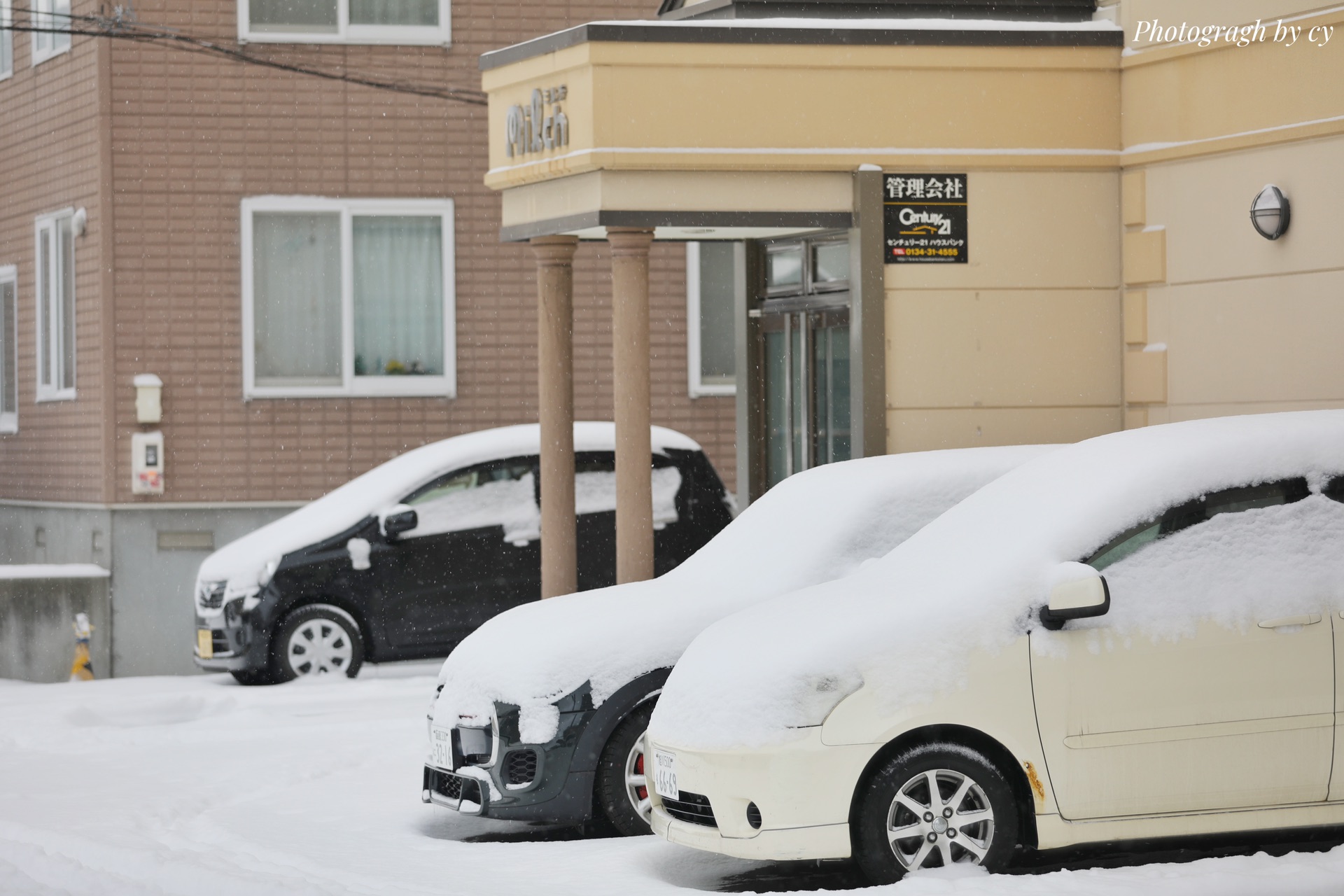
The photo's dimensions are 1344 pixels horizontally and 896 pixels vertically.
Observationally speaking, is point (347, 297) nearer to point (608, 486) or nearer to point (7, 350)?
point (7, 350)

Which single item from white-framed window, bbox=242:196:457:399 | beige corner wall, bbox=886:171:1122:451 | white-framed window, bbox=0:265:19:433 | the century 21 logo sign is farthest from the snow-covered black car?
white-framed window, bbox=0:265:19:433

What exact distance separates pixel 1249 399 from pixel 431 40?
10.5 meters

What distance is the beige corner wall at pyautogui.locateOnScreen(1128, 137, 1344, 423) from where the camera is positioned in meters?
12.0

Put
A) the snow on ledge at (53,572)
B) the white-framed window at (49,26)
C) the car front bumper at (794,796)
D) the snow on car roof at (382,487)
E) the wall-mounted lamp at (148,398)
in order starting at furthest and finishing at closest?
the white-framed window at (49,26)
the wall-mounted lamp at (148,398)
the snow on ledge at (53,572)
the snow on car roof at (382,487)
the car front bumper at (794,796)

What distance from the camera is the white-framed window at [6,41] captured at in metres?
22.3

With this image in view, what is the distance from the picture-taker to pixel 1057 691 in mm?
7375

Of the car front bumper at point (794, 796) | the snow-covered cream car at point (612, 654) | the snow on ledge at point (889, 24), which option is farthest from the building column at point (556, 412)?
the car front bumper at point (794, 796)

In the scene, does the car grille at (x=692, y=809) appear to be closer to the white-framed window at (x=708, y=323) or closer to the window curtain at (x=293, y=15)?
the white-framed window at (x=708, y=323)

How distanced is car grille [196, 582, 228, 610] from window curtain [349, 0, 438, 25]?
7352 millimetres

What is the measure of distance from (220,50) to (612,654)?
1274 cm

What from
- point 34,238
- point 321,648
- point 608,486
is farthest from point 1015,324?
point 34,238

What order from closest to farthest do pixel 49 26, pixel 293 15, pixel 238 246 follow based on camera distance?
pixel 238 246 → pixel 293 15 → pixel 49 26

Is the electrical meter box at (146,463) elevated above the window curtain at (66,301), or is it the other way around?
the window curtain at (66,301)

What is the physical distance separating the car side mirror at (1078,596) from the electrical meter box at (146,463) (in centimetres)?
1361
